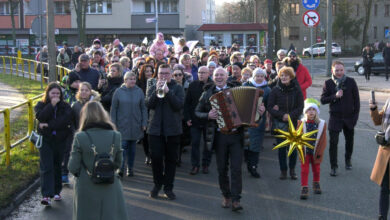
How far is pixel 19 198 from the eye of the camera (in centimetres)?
783

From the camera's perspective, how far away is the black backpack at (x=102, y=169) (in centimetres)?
507

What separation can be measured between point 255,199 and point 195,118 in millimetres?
2267

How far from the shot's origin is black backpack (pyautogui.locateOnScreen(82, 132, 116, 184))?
16.6 ft

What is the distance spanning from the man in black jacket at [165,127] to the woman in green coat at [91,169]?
2641mm

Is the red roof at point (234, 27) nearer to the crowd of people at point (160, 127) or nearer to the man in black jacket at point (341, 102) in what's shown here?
the crowd of people at point (160, 127)

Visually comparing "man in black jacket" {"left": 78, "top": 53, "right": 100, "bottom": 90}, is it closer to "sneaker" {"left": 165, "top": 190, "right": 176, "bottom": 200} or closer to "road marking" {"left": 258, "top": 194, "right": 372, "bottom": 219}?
"sneaker" {"left": 165, "top": 190, "right": 176, "bottom": 200}

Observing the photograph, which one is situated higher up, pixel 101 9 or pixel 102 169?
pixel 101 9

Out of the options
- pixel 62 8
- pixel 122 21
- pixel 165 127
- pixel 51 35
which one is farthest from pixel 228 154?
pixel 62 8

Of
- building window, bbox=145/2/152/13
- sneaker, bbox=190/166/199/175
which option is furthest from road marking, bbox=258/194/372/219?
building window, bbox=145/2/152/13

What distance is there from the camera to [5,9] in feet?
220

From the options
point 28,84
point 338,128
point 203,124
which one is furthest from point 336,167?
point 28,84

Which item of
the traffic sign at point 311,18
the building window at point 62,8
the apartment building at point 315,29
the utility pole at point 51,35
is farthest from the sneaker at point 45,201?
the apartment building at point 315,29

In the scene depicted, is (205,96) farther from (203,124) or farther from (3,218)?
(3,218)

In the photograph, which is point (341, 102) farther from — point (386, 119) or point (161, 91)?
point (161, 91)
